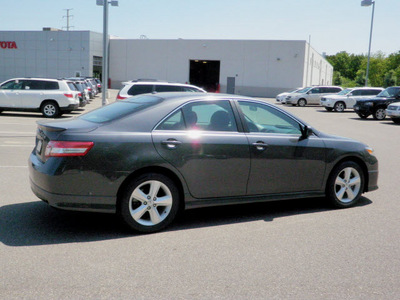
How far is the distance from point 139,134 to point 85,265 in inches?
59.9

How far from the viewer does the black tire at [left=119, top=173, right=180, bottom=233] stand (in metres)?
4.87

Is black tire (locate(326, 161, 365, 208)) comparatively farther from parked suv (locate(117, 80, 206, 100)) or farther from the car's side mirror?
parked suv (locate(117, 80, 206, 100))

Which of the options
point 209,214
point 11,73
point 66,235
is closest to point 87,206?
point 66,235

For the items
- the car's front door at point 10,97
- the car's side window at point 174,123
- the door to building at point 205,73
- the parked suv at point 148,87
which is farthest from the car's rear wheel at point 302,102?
the car's side window at point 174,123

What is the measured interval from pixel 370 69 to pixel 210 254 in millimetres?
144407

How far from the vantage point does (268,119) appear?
5922 millimetres

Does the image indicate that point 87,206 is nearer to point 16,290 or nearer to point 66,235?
point 66,235

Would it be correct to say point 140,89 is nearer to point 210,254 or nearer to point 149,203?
point 149,203

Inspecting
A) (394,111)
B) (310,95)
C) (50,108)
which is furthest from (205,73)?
(50,108)

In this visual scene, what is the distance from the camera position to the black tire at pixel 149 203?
4871 millimetres

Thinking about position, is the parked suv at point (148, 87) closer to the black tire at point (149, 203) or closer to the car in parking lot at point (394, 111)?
the car in parking lot at point (394, 111)

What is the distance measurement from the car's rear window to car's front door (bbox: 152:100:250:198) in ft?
1.27

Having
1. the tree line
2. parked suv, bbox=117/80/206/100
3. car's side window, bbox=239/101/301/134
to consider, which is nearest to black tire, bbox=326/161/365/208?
car's side window, bbox=239/101/301/134

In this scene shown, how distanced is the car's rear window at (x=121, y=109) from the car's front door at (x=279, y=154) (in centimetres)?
116
